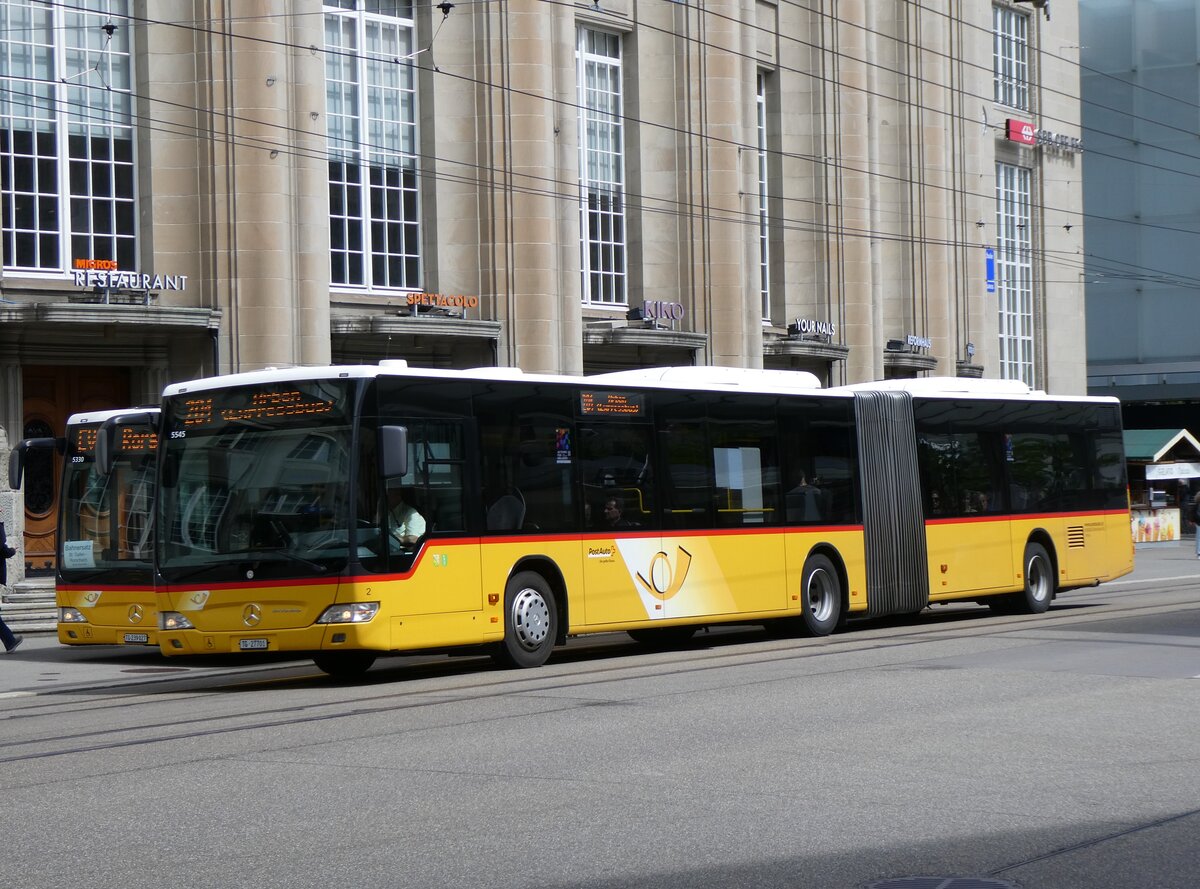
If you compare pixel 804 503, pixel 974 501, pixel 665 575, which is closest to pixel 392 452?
pixel 665 575

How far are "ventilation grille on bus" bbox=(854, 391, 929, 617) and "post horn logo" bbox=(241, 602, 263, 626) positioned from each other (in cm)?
906

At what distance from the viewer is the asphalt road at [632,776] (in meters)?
7.13

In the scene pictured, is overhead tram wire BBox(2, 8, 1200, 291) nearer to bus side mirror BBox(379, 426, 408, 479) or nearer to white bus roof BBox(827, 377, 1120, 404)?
white bus roof BBox(827, 377, 1120, 404)

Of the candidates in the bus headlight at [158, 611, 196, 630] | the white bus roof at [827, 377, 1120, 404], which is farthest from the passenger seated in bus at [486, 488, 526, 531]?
the white bus roof at [827, 377, 1120, 404]

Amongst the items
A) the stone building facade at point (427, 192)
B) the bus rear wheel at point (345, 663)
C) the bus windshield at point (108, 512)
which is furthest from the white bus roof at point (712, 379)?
the stone building facade at point (427, 192)

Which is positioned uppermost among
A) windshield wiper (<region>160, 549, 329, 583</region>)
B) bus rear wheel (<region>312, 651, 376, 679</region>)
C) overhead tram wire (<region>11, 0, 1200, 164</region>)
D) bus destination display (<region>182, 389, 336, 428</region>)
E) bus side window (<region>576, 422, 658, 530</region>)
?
overhead tram wire (<region>11, 0, 1200, 164</region>)

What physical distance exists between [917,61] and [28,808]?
42.0 meters

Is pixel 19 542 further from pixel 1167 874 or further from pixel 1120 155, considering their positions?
pixel 1120 155

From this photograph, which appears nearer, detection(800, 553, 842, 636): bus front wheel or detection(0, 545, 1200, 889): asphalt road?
detection(0, 545, 1200, 889): asphalt road

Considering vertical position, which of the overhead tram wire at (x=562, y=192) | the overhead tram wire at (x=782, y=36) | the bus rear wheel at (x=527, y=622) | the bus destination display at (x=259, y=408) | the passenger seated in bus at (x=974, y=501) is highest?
the overhead tram wire at (x=782, y=36)

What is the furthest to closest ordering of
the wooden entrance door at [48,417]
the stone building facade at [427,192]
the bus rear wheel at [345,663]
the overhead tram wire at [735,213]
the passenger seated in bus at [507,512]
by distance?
the overhead tram wire at [735,213], the wooden entrance door at [48,417], the stone building facade at [427,192], the passenger seated in bus at [507,512], the bus rear wheel at [345,663]

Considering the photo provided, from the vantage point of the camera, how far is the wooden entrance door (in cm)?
2852

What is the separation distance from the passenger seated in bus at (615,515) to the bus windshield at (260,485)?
354cm

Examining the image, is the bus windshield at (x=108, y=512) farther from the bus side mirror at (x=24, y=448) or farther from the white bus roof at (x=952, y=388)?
the white bus roof at (x=952, y=388)
